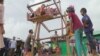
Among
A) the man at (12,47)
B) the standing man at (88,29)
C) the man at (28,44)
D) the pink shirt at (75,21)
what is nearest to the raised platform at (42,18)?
the man at (28,44)

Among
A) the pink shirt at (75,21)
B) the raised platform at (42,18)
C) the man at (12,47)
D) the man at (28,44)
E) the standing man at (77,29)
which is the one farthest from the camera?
the man at (12,47)

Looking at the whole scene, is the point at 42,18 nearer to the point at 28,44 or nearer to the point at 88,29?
the point at 28,44

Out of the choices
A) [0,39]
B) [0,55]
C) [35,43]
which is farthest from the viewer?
[35,43]

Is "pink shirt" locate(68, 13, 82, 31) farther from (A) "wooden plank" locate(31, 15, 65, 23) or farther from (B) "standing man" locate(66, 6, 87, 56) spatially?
(A) "wooden plank" locate(31, 15, 65, 23)

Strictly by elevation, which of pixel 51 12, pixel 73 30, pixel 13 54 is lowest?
pixel 13 54

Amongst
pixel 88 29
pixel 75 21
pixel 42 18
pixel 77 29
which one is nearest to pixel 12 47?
pixel 42 18

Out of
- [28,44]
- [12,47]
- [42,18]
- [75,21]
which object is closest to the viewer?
[75,21]

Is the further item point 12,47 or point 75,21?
point 12,47

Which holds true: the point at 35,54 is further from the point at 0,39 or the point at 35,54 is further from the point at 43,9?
the point at 0,39

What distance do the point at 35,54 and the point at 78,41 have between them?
11.7ft

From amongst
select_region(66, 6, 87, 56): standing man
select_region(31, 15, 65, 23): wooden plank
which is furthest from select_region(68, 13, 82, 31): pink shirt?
select_region(31, 15, 65, 23): wooden plank

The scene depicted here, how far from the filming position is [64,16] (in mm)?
11781

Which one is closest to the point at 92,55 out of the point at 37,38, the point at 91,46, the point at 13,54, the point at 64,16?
the point at 91,46

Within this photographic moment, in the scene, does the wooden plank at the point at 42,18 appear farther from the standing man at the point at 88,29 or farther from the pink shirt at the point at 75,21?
the standing man at the point at 88,29
